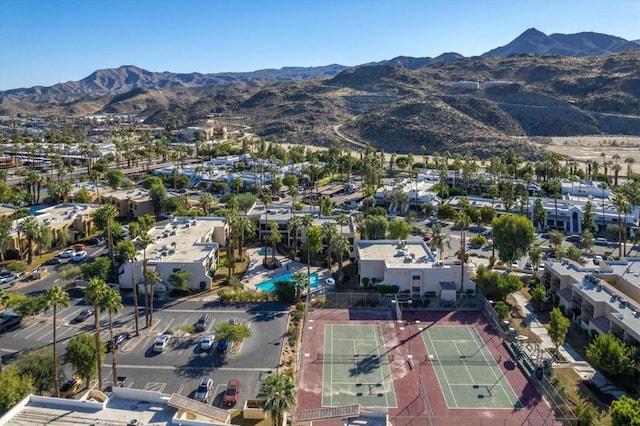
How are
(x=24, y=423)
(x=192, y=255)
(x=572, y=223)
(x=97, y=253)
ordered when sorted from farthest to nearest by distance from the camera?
1. (x=572, y=223)
2. (x=97, y=253)
3. (x=192, y=255)
4. (x=24, y=423)

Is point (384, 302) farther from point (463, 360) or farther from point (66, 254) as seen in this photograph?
point (66, 254)

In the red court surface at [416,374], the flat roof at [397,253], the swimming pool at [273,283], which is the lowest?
the red court surface at [416,374]

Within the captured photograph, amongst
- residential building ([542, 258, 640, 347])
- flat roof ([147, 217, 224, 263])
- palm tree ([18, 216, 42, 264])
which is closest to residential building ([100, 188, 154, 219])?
flat roof ([147, 217, 224, 263])

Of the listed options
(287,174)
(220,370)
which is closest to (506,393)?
Result: (220,370)

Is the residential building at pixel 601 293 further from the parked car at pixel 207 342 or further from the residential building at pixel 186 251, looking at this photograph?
the residential building at pixel 186 251

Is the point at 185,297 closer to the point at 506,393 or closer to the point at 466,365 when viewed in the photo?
the point at 466,365

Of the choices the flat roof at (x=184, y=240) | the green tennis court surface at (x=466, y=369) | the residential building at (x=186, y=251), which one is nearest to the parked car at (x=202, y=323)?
the residential building at (x=186, y=251)
